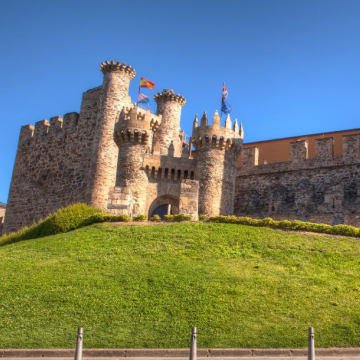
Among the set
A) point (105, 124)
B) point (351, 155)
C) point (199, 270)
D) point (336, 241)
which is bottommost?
point (199, 270)

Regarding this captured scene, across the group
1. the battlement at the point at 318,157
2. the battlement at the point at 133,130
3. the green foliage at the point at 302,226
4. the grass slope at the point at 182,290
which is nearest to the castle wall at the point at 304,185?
the battlement at the point at 318,157

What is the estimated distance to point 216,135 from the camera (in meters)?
33.1

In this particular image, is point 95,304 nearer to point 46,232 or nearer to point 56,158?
point 46,232

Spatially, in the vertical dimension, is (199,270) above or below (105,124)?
below

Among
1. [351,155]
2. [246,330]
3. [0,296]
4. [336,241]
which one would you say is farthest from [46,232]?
[351,155]

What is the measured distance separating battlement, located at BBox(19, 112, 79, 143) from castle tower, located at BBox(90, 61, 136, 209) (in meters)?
4.16

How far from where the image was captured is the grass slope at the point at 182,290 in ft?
48.2

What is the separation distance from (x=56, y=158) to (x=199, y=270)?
87.2 ft

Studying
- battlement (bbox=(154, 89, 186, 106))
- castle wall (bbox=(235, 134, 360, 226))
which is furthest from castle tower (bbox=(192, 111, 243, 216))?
battlement (bbox=(154, 89, 186, 106))

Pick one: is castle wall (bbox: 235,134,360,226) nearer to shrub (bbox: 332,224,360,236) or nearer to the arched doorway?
the arched doorway

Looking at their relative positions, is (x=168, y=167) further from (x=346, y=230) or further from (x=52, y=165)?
(x=52, y=165)

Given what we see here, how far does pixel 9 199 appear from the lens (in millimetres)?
45906

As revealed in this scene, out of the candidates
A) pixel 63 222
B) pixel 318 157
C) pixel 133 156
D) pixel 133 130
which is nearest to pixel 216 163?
pixel 133 156

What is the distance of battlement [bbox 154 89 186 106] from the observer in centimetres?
3966
